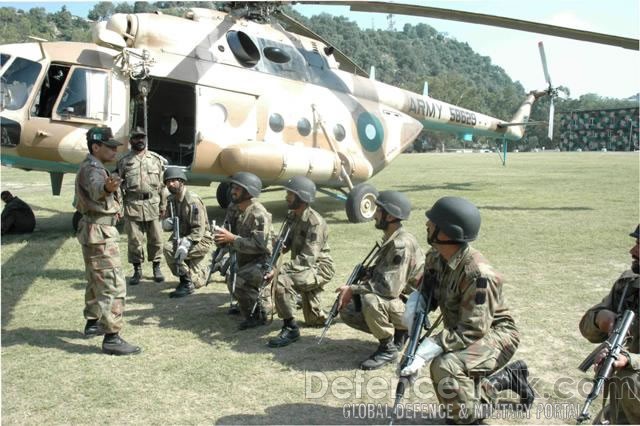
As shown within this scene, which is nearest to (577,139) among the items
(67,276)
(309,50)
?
(309,50)

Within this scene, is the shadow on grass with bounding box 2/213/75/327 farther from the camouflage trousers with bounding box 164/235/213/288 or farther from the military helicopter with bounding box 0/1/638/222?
Answer: the camouflage trousers with bounding box 164/235/213/288

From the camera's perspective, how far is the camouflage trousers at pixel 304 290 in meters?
4.97

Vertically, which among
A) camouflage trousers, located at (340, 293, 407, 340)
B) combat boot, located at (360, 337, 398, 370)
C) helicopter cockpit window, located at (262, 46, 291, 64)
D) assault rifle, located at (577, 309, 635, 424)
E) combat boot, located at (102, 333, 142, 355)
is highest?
helicopter cockpit window, located at (262, 46, 291, 64)

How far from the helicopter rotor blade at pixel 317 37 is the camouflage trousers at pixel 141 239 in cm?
551

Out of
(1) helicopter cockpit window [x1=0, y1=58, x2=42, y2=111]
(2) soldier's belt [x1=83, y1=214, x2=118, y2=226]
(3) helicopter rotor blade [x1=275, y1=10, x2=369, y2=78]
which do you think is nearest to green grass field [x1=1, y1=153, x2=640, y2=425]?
(2) soldier's belt [x1=83, y1=214, x2=118, y2=226]

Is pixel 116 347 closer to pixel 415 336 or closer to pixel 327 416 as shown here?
pixel 327 416

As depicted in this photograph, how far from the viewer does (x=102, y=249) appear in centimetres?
479

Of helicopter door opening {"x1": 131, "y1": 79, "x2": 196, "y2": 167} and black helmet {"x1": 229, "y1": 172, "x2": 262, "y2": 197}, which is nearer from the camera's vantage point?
black helmet {"x1": 229, "y1": 172, "x2": 262, "y2": 197}

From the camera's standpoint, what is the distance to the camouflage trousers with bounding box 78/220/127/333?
4742mm

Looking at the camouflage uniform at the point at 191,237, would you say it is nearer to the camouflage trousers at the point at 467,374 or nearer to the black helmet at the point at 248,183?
the black helmet at the point at 248,183

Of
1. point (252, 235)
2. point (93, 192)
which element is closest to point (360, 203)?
point (252, 235)

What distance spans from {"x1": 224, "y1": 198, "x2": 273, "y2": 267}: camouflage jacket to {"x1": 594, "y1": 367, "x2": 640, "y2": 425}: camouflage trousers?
10.6 ft

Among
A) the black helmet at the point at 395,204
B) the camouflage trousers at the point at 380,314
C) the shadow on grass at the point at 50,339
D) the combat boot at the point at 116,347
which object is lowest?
the shadow on grass at the point at 50,339

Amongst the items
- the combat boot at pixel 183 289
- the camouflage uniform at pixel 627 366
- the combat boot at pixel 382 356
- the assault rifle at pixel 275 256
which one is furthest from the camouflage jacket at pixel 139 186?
the camouflage uniform at pixel 627 366
